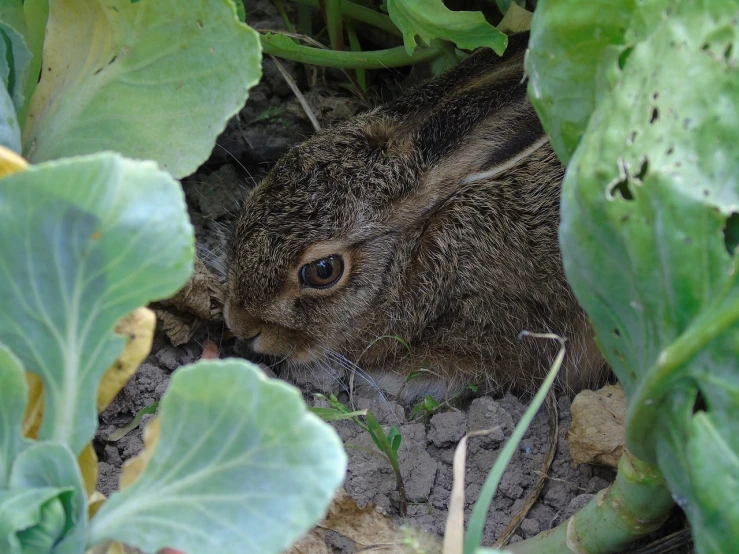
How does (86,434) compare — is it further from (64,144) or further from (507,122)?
(507,122)

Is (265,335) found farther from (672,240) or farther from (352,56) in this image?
(672,240)

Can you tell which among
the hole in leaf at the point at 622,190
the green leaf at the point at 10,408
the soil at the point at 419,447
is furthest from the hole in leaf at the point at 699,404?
the green leaf at the point at 10,408

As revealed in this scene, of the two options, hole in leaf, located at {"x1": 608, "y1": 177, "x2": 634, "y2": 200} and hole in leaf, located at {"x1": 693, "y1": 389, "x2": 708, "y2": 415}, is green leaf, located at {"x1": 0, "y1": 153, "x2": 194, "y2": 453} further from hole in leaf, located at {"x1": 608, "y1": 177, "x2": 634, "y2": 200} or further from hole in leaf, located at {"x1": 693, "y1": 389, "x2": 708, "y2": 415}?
hole in leaf, located at {"x1": 693, "y1": 389, "x2": 708, "y2": 415}

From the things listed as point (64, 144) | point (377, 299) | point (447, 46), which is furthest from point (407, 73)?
point (64, 144)

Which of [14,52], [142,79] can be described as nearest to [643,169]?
[142,79]

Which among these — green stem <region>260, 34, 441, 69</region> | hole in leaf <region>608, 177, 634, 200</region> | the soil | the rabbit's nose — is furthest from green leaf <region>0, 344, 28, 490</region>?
green stem <region>260, 34, 441, 69</region>

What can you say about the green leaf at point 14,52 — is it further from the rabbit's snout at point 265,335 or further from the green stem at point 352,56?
the rabbit's snout at point 265,335
